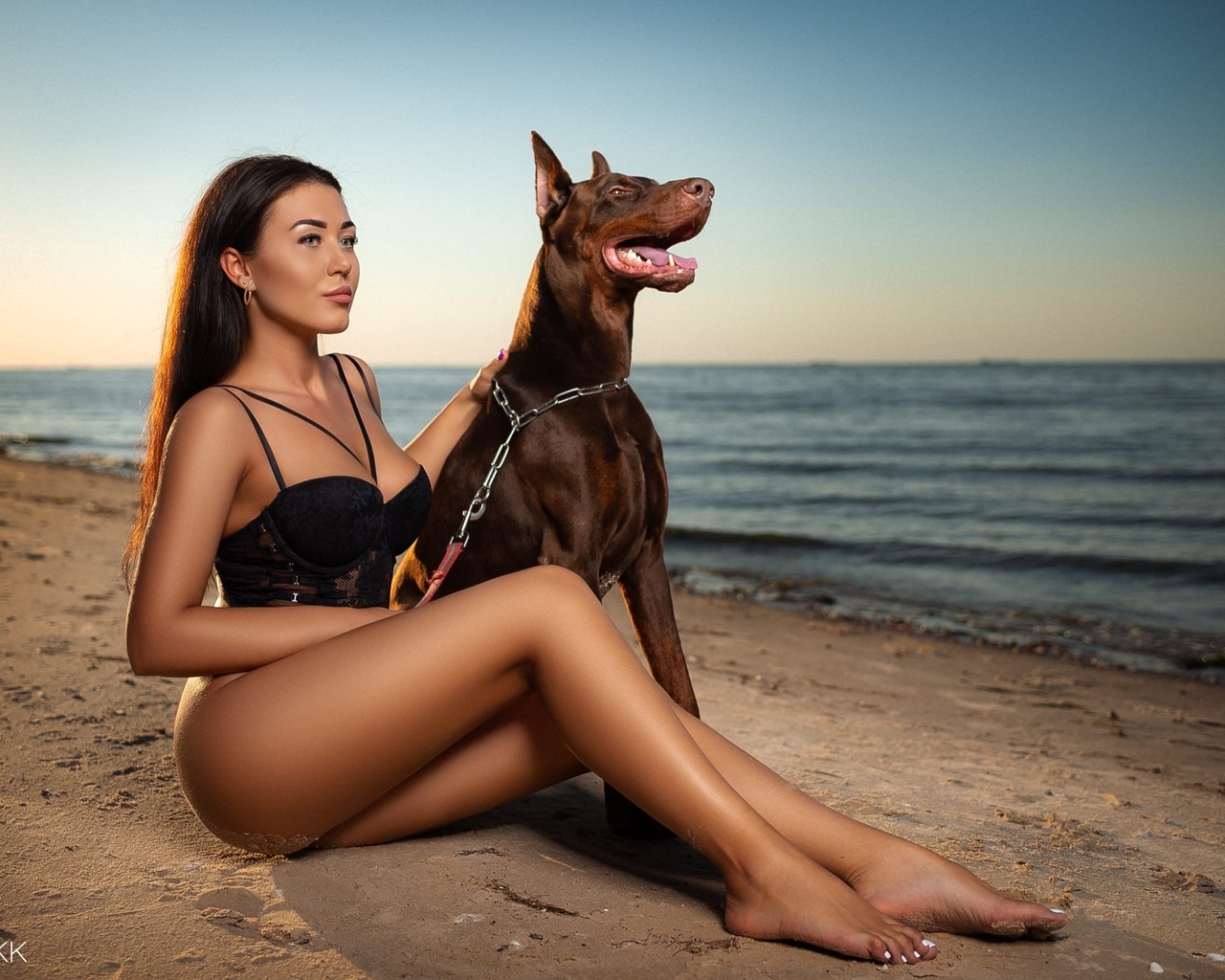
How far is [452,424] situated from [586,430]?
428 millimetres

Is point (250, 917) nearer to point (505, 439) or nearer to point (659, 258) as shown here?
point (505, 439)

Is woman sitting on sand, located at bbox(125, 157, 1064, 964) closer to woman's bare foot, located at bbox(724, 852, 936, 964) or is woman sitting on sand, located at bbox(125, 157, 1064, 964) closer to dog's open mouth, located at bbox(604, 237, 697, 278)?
woman's bare foot, located at bbox(724, 852, 936, 964)

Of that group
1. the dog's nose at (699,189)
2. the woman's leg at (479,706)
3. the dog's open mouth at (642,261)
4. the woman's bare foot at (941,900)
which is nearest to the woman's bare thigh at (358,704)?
the woman's leg at (479,706)

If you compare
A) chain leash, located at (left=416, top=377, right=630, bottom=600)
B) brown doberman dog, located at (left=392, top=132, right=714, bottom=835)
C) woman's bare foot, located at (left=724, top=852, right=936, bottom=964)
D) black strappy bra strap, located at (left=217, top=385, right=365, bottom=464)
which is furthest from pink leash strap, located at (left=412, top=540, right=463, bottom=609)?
woman's bare foot, located at (left=724, top=852, right=936, bottom=964)

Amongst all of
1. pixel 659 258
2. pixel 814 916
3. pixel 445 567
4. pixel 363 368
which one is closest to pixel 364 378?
pixel 363 368

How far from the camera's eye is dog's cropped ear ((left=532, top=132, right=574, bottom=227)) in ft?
9.70

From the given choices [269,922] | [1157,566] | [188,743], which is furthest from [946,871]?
[1157,566]

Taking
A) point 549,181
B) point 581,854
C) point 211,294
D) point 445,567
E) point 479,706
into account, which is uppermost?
point 549,181

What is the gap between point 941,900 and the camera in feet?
6.67

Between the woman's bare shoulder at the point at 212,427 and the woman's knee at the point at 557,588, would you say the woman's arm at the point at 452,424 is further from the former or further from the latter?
the woman's knee at the point at 557,588

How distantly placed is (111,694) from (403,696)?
7.12 feet

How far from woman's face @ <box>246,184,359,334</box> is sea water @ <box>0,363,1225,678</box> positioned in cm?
48

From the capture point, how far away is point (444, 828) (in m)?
2.60

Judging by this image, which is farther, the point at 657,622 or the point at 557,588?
the point at 657,622
